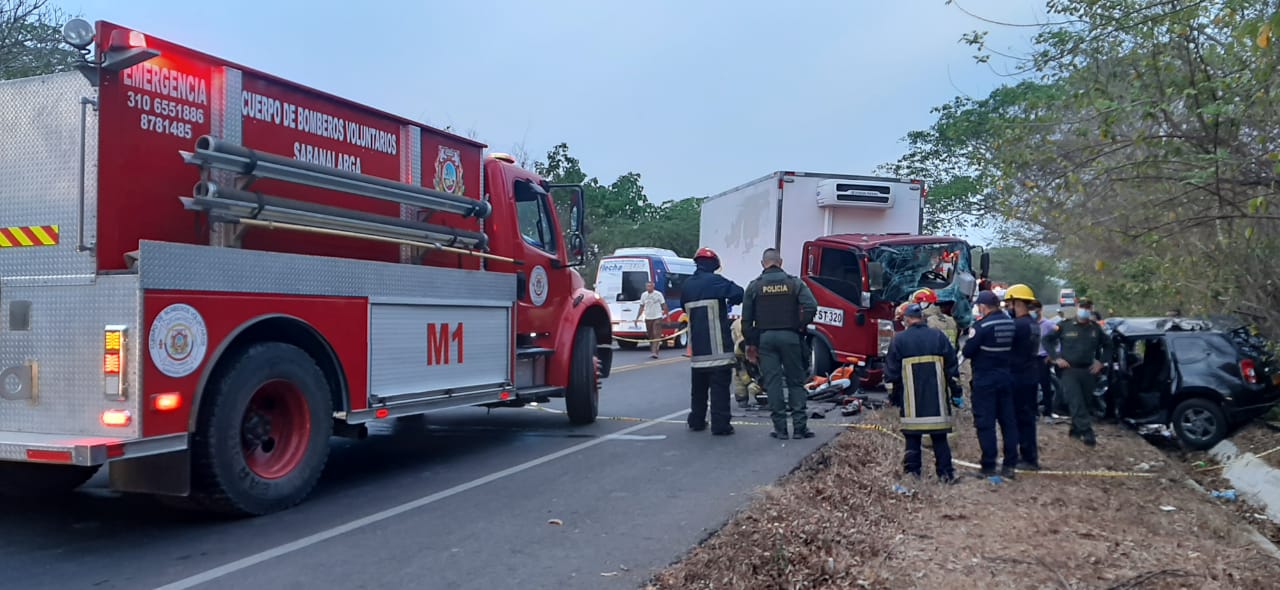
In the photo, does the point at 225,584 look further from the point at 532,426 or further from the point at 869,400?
the point at 869,400

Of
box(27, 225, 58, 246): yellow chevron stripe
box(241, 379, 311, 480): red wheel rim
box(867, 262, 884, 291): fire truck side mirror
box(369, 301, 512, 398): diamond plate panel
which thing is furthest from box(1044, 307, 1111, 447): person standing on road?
box(27, 225, 58, 246): yellow chevron stripe

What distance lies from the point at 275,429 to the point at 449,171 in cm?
292

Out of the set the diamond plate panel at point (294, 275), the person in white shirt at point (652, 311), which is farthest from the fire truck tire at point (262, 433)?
the person in white shirt at point (652, 311)

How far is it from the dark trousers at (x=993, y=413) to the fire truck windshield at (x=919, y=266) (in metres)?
5.73

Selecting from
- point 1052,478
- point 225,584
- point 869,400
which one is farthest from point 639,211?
point 225,584

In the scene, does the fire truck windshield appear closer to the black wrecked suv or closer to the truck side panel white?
the black wrecked suv

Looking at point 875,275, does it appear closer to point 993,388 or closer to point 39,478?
point 993,388

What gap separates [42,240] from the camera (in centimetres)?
555

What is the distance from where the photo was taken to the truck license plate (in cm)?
1396

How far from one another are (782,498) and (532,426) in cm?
476

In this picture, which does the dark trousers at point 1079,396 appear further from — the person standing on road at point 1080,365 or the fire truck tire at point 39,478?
the fire truck tire at point 39,478

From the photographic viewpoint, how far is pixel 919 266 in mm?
14023

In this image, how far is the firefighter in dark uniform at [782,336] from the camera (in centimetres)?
910

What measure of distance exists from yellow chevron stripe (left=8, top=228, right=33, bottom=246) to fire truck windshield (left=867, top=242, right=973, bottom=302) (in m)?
10.7
